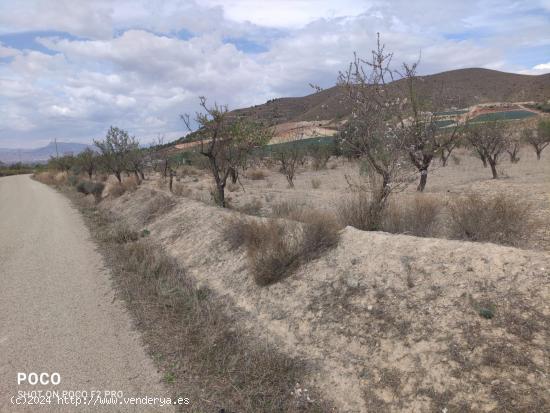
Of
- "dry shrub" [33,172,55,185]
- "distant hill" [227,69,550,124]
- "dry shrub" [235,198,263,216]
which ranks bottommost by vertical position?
"dry shrub" [235,198,263,216]

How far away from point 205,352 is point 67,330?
212 cm

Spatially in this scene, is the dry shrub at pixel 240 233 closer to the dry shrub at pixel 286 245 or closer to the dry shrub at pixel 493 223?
the dry shrub at pixel 286 245

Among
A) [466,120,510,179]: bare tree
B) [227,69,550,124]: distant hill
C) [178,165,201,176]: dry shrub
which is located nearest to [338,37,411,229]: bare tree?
[466,120,510,179]: bare tree

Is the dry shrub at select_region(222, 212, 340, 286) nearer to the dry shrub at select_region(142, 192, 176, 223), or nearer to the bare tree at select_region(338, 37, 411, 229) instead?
the bare tree at select_region(338, 37, 411, 229)

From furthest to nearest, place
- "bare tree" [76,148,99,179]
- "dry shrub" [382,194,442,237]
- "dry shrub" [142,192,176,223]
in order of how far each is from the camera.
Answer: "bare tree" [76,148,99,179]
"dry shrub" [142,192,176,223]
"dry shrub" [382,194,442,237]

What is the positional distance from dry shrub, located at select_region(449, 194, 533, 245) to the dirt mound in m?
1.23

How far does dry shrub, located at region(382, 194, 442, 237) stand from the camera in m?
7.38

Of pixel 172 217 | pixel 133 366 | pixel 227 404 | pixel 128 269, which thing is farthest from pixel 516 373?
pixel 172 217

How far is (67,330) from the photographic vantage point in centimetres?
586

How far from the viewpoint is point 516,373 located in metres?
3.83

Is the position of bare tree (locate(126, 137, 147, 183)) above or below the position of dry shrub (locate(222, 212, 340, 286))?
above

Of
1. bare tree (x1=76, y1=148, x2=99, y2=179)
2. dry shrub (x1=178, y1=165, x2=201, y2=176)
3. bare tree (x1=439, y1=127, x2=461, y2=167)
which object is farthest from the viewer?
bare tree (x1=76, y1=148, x2=99, y2=179)

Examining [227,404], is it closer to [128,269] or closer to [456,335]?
[456,335]

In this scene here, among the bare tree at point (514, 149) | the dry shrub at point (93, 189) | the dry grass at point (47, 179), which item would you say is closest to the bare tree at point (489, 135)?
the bare tree at point (514, 149)
